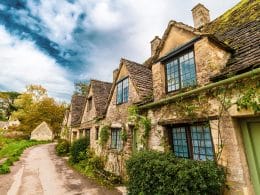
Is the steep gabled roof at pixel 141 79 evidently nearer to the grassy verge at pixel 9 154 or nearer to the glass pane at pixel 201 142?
the glass pane at pixel 201 142

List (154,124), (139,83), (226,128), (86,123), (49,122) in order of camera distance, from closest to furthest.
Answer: (226,128)
(154,124)
(139,83)
(86,123)
(49,122)

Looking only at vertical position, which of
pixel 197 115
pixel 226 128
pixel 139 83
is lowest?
pixel 226 128

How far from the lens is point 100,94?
16.0 m

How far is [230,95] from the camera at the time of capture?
468 cm

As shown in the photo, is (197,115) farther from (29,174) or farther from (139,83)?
(29,174)

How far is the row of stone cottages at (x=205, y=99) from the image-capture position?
4.43 m

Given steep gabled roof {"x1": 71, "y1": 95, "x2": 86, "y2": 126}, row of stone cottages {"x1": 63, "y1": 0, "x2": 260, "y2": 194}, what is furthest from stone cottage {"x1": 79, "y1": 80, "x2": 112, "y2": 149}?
steep gabled roof {"x1": 71, "y1": 95, "x2": 86, "y2": 126}

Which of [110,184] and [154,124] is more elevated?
[154,124]

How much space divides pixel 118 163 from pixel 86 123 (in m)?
→ 7.61

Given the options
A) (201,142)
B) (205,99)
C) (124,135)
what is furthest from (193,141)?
(124,135)

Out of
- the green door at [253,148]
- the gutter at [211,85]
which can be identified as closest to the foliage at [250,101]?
the gutter at [211,85]

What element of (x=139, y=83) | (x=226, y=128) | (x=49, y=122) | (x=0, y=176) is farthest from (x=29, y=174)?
(x=49, y=122)

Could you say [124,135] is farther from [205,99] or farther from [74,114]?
[74,114]

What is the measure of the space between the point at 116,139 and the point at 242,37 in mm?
8335
